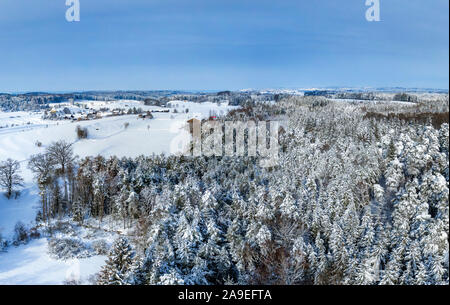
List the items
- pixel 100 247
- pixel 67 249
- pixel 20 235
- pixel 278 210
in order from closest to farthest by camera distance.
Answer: pixel 67 249 < pixel 100 247 < pixel 20 235 < pixel 278 210

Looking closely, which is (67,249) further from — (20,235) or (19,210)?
(19,210)

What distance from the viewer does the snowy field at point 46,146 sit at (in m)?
14.4

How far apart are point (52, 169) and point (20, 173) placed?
451 centimetres

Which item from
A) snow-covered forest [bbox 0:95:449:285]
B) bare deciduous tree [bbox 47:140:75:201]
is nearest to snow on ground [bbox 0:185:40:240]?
snow-covered forest [bbox 0:95:449:285]

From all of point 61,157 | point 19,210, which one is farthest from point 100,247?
Answer: point 61,157

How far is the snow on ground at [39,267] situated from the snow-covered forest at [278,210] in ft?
3.84

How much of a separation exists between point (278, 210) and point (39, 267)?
15.4 m

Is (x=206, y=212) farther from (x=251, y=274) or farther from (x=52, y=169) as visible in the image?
(x=52, y=169)

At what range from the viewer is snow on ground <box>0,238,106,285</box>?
12602 mm

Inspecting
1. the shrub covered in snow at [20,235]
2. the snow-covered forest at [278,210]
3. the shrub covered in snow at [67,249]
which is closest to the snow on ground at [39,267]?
the shrub covered in snow at [67,249]

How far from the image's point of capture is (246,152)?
3167 centimetres

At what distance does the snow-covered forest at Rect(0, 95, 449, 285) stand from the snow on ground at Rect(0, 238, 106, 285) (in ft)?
3.84

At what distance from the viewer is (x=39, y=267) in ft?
49.1
